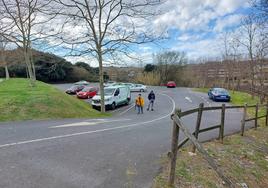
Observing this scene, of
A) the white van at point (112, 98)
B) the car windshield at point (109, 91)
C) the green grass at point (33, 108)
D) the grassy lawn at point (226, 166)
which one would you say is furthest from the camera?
the car windshield at point (109, 91)

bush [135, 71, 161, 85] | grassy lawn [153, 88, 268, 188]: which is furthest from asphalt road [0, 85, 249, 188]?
bush [135, 71, 161, 85]

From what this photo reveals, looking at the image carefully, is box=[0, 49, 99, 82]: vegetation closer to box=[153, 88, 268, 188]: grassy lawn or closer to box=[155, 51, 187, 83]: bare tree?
box=[155, 51, 187, 83]: bare tree

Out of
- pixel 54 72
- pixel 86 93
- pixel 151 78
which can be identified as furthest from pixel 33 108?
pixel 151 78

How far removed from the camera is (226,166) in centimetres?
606

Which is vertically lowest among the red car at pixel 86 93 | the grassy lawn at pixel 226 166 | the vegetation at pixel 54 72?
the red car at pixel 86 93

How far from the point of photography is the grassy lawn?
484 centimetres

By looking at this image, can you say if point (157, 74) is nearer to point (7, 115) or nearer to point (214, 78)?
point (214, 78)

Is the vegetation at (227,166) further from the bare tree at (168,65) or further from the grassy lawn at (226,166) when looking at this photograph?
the bare tree at (168,65)

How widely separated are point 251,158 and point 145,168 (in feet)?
12.8

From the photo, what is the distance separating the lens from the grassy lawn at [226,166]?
4.84 m

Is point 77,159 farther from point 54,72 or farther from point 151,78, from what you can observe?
point 151,78

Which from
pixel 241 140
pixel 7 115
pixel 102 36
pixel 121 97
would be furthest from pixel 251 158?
pixel 121 97

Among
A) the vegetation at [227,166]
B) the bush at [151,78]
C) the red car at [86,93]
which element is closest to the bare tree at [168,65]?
the bush at [151,78]

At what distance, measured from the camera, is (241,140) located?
29.9 feet
